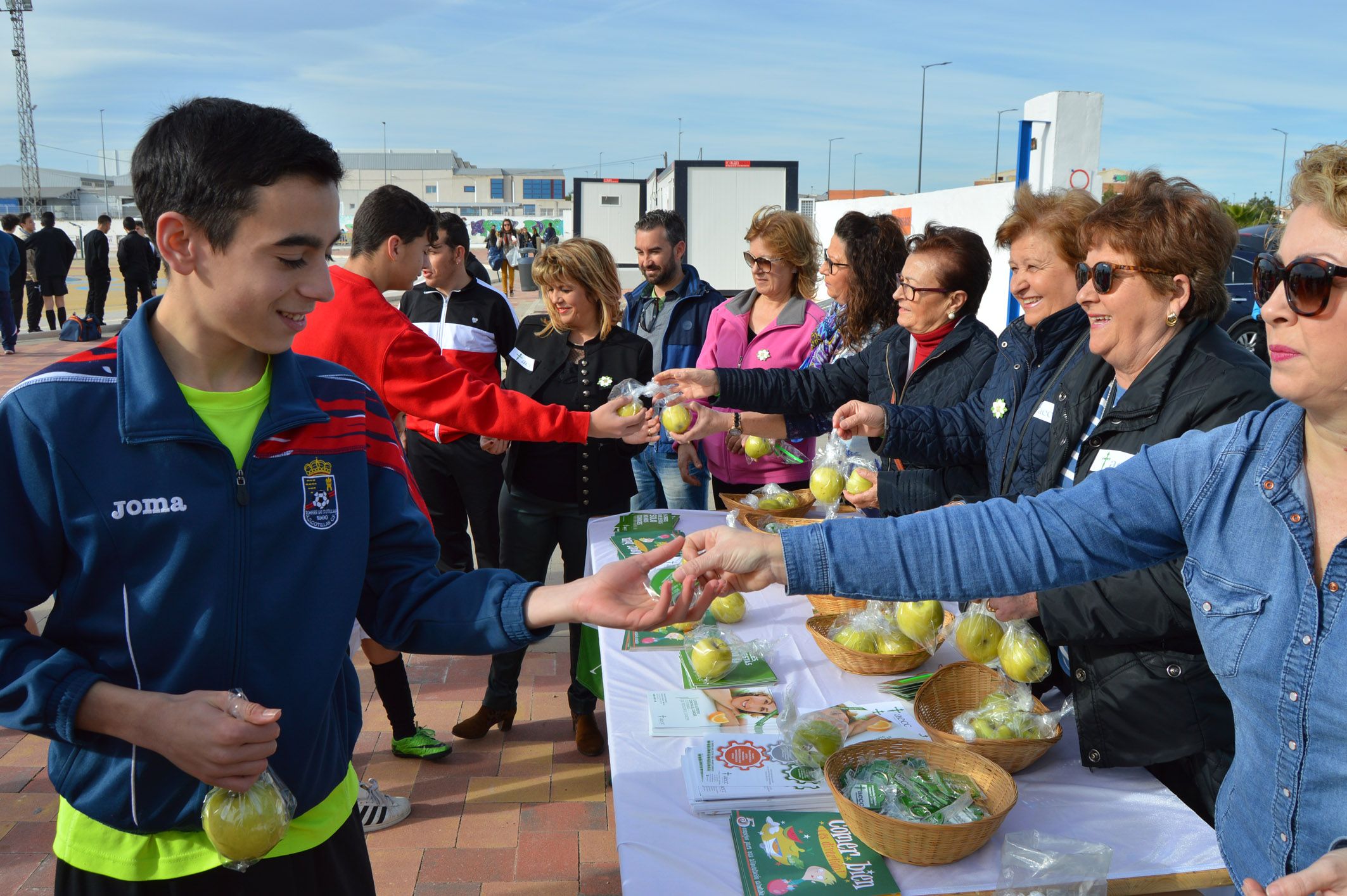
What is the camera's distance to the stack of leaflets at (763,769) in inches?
75.5

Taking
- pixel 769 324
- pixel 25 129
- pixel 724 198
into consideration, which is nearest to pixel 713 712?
pixel 769 324

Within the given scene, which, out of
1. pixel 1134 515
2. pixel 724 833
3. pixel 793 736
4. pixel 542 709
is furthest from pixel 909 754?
pixel 542 709

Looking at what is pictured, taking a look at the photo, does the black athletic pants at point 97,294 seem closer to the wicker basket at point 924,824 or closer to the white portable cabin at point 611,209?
the white portable cabin at point 611,209

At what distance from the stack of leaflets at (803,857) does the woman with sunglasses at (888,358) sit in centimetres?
176

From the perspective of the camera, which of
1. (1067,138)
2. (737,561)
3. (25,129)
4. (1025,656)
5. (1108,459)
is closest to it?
(737,561)

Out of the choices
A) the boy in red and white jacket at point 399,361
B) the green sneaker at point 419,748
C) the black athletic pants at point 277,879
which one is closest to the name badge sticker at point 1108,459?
the boy in red and white jacket at point 399,361

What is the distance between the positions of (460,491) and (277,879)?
3128mm

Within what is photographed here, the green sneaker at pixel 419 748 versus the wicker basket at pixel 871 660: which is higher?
the wicker basket at pixel 871 660

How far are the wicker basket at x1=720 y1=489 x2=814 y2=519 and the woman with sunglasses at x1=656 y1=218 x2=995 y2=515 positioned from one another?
303mm

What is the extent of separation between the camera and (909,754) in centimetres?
198

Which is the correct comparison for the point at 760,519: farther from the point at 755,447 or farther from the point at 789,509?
the point at 755,447

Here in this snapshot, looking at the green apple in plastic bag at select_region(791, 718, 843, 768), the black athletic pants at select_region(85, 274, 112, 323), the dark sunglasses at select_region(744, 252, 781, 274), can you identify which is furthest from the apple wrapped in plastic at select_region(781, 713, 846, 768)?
the black athletic pants at select_region(85, 274, 112, 323)

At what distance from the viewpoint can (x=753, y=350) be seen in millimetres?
4996

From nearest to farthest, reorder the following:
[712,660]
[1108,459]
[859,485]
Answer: [1108,459]
[712,660]
[859,485]
